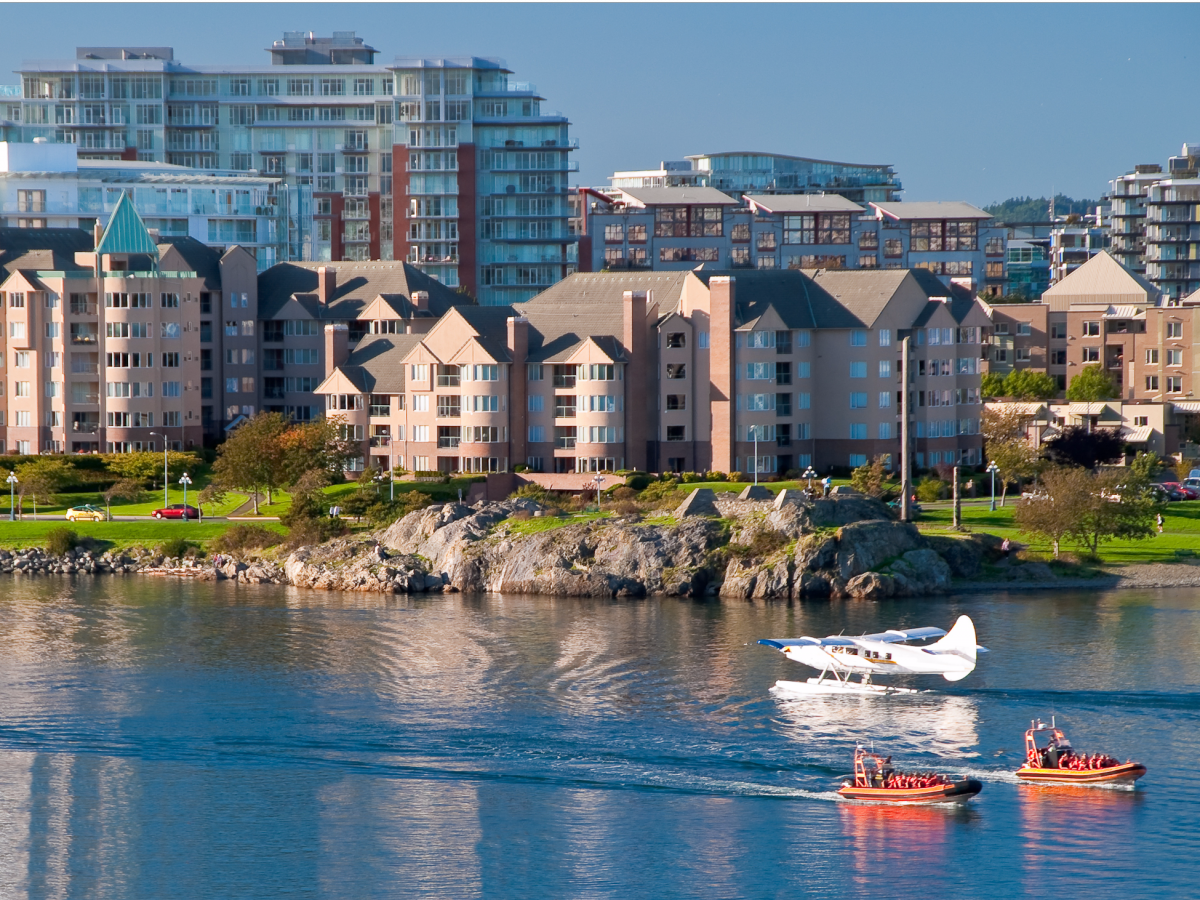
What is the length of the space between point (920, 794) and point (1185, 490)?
243 feet

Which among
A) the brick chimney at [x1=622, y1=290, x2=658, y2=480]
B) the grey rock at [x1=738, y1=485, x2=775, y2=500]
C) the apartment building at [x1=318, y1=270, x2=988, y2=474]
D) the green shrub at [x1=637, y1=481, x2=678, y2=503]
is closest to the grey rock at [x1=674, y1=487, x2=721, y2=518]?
the grey rock at [x1=738, y1=485, x2=775, y2=500]

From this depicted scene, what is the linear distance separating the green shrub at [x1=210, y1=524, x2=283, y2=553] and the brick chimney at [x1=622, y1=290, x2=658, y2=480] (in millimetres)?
28854

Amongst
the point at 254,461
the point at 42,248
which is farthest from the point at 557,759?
the point at 42,248

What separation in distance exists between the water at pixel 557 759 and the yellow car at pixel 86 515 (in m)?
28.7

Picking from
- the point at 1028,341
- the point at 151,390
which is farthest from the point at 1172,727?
the point at 1028,341

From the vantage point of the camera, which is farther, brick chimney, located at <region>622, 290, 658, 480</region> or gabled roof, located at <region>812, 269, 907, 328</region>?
gabled roof, located at <region>812, 269, 907, 328</region>

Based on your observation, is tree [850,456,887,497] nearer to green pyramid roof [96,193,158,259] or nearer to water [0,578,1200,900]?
water [0,578,1200,900]

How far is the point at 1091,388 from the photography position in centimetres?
16900

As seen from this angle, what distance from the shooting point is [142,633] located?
277 feet

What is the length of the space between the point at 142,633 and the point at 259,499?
38452 mm

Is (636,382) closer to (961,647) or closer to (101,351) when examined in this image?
(101,351)

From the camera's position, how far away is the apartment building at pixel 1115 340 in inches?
6821

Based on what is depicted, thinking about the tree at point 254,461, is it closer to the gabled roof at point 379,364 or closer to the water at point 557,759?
the gabled roof at point 379,364

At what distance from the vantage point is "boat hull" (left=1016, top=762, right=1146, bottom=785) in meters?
56.2
